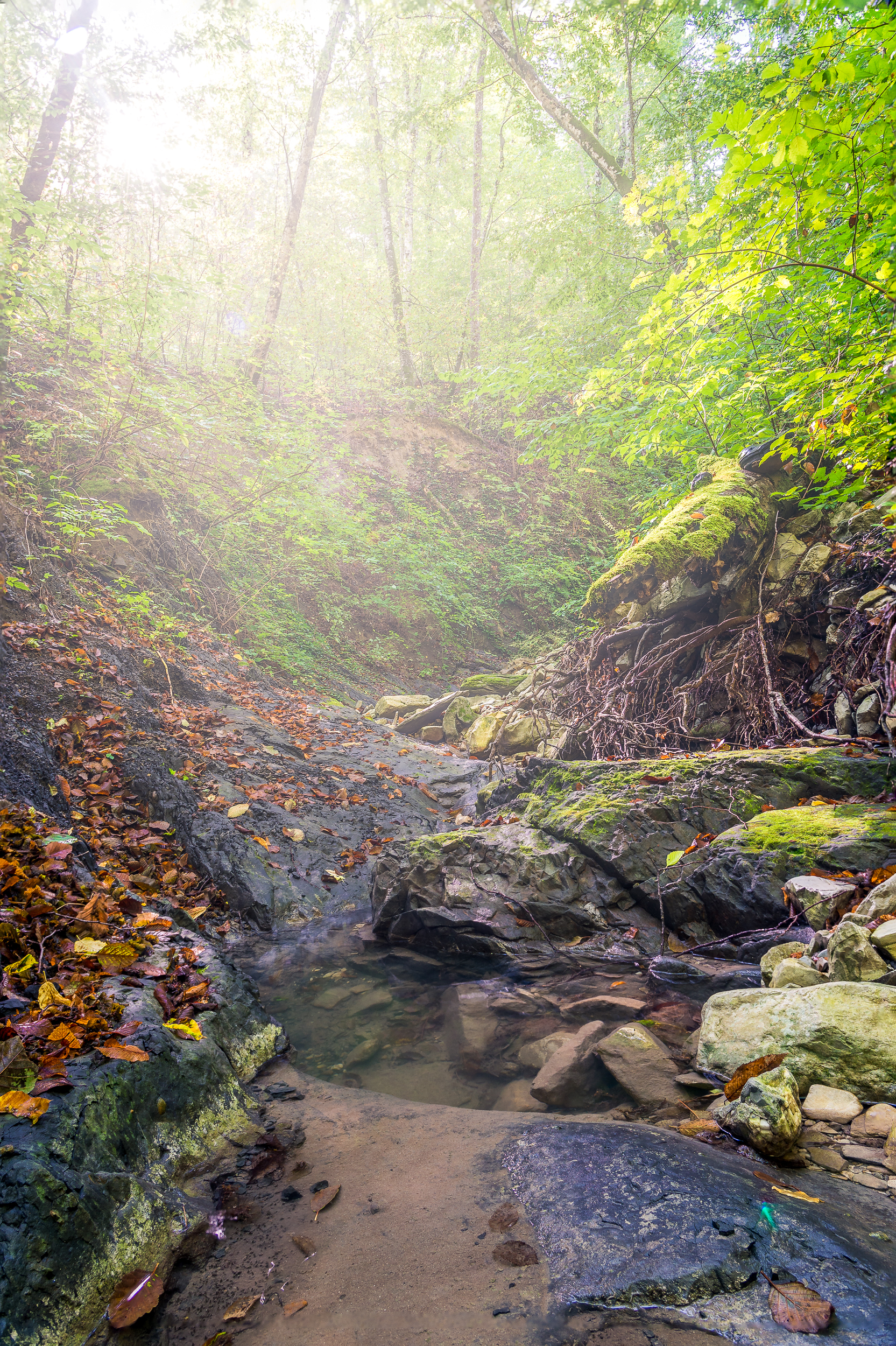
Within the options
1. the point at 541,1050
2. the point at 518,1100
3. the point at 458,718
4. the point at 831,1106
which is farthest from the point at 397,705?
the point at 831,1106

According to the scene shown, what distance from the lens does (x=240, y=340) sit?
16828 millimetres

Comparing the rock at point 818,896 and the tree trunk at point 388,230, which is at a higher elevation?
the tree trunk at point 388,230

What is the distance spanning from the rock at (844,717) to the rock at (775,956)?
7.75 ft

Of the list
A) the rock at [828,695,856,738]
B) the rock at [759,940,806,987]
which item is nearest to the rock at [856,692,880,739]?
the rock at [828,695,856,738]

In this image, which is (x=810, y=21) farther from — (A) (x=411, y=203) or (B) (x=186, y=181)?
(A) (x=411, y=203)

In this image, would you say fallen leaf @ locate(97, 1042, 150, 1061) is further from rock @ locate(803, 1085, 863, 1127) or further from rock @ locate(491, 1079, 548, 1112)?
rock @ locate(803, 1085, 863, 1127)

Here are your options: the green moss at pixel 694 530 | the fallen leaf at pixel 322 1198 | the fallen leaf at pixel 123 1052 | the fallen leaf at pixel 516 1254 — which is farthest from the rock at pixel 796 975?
the green moss at pixel 694 530

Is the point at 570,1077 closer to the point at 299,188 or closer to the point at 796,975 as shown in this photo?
the point at 796,975

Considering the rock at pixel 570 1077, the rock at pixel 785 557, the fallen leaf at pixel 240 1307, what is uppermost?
the rock at pixel 785 557

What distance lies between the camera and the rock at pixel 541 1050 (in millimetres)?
3221

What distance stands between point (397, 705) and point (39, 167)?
935 cm

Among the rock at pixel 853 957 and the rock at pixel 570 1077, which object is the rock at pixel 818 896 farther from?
the rock at pixel 570 1077

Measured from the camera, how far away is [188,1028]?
2639mm

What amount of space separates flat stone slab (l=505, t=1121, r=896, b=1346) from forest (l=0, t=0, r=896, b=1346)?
0.05 feet
